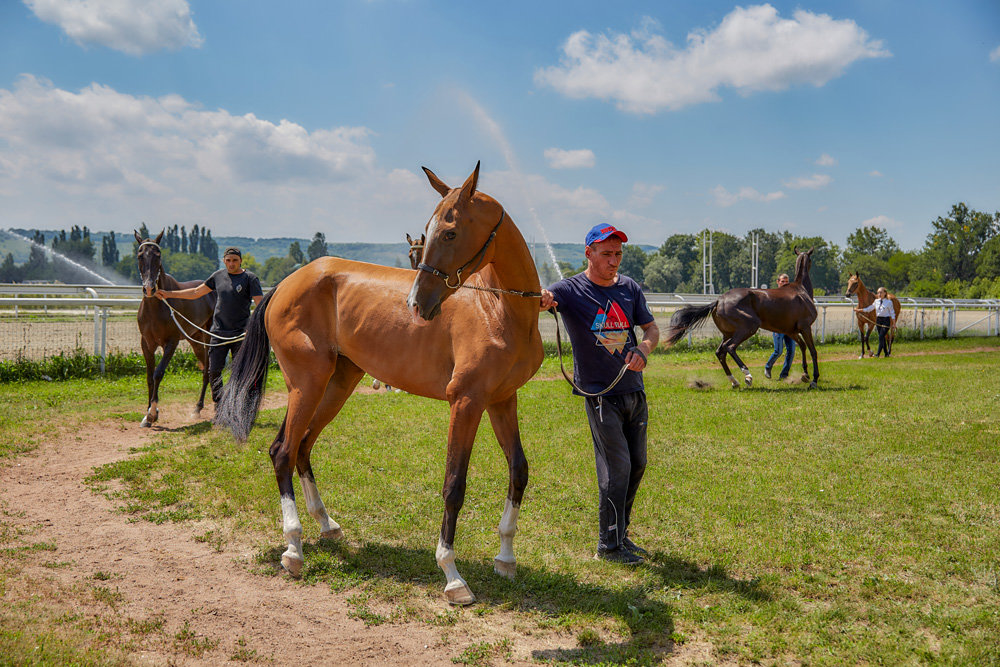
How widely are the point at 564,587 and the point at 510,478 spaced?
2.47ft

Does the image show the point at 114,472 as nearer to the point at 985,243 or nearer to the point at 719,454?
the point at 719,454

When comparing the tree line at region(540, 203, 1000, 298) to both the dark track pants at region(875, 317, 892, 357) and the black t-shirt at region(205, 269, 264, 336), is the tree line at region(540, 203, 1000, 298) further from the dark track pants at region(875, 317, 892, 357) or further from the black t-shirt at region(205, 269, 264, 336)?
the black t-shirt at region(205, 269, 264, 336)

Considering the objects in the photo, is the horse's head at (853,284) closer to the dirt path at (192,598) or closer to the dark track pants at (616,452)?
the dark track pants at (616,452)

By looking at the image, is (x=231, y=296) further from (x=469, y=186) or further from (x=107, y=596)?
(x=469, y=186)

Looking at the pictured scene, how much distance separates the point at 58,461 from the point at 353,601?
489cm

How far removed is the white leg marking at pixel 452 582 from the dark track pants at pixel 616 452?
3.57ft

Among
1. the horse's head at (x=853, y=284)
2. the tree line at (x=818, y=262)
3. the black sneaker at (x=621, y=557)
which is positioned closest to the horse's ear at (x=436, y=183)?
the black sneaker at (x=621, y=557)

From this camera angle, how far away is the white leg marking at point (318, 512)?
15.6 ft

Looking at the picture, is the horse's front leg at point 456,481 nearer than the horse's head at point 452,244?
No

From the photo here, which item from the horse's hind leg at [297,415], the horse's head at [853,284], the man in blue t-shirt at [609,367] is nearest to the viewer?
the man in blue t-shirt at [609,367]

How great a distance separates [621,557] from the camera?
4324mm

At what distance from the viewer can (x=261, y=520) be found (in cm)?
505

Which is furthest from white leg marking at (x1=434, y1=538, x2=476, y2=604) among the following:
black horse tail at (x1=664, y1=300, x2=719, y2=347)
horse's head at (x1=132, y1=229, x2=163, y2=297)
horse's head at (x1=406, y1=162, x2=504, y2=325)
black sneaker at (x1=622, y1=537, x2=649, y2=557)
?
black horse tail at (x1=664, y1=300, x2=719, y2=347)

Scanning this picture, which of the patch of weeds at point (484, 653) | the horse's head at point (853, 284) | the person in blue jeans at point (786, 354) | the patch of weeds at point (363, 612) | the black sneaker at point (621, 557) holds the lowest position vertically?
the patch of weeds at point (363, 612)
